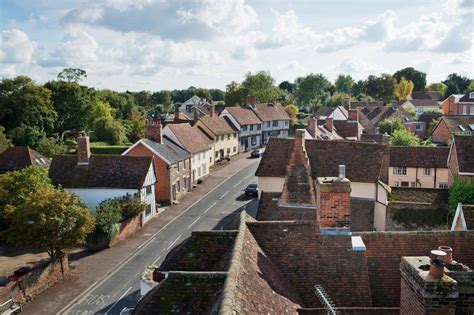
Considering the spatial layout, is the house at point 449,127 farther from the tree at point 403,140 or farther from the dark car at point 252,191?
the dark car at point 252,191

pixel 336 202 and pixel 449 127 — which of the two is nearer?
pixel 336 202

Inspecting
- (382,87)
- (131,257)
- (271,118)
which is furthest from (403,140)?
(382,87)

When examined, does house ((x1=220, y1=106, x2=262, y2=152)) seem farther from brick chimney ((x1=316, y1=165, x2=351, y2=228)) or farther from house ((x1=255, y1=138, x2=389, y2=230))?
brick chimney ((x1=316, y1=165, x2=351, y2=228))

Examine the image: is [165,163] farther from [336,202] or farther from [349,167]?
[336,202]

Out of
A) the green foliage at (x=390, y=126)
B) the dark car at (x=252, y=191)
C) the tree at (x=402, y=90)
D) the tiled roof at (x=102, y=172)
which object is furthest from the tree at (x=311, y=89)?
the tiled roof at (x=102, y=172)

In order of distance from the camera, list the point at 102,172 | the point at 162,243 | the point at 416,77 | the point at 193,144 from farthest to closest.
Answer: the point at 416,77
the point at 193,144
the point at 102,172
the point at 162,243

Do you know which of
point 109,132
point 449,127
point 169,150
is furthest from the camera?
point 109,132
